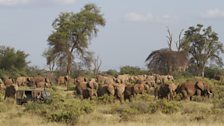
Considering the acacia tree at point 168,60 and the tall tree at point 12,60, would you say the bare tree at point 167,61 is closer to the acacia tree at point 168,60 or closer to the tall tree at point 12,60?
the acacia tree at point 168,60

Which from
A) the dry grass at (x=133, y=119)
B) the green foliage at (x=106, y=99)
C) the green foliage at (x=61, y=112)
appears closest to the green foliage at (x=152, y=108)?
the dry grass at (x=133, y=119)

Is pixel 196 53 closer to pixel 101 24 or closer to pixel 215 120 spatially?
pixel 101 24

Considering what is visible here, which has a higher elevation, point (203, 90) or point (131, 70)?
point (131, 70)

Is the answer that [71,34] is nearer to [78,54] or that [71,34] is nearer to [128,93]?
[78,54]

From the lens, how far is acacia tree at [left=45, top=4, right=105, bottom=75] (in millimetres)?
67375

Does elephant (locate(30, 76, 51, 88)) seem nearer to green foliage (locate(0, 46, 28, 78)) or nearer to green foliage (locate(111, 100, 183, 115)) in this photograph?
green foliage (locate(0, 46, 28, 78))

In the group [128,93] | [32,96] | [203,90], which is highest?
[203,90]

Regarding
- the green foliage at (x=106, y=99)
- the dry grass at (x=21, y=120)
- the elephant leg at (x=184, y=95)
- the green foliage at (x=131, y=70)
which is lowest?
the dry grass at (x=21, y=120)

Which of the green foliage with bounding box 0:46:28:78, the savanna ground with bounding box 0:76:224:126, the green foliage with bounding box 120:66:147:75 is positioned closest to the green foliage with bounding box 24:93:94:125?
the savanna ground with bounding box 0:76:224:126

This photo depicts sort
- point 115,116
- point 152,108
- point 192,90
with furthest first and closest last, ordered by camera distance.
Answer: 1. point 192,90
2. point 152,108
3. point 115,116

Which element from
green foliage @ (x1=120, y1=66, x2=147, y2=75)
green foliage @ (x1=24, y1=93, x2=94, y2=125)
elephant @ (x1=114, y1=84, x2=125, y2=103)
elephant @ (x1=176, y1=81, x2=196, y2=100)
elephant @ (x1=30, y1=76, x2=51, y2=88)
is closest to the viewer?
green foliage @ (x1=24, y1=93, x2=94, y2=125)

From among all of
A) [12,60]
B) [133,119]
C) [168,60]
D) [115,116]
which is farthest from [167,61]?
[133,119]

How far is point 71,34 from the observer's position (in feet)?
224

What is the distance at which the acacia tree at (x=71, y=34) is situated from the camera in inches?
2653
